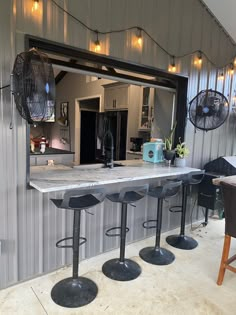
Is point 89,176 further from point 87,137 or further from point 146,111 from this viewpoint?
point 87,137

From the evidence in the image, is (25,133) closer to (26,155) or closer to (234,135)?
(26,155)

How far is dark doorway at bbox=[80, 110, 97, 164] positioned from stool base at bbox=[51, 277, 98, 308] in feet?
13.2

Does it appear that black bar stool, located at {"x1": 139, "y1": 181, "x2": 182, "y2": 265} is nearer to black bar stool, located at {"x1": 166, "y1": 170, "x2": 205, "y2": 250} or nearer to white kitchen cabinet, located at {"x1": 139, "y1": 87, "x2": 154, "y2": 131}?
black bar stool, located at {"x1": 166, "y1": 170, "x2": 205, "y2": 250}

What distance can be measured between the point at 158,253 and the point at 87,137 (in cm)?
424

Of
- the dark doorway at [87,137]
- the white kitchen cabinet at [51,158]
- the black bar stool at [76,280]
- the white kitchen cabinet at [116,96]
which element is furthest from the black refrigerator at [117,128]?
the black bar stool at [76,280]

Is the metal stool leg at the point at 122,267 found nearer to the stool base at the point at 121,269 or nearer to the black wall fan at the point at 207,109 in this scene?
the stool base at the point at 121,269

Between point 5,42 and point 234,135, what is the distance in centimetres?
384

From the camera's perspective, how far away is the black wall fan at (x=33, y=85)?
72.6 inches

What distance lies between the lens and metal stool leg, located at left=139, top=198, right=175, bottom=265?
275 cm

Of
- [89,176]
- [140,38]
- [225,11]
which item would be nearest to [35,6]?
[140,38]

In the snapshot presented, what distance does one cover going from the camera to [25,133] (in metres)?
2.15

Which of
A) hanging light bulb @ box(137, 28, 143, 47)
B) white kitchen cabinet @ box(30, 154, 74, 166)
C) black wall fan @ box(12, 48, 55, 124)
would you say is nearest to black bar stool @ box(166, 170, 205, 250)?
hanging light bulb @ box(137, 28, 143, 47)

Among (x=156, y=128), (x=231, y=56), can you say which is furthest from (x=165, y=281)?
(x=231, y=56)

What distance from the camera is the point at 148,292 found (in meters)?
Answer: 2.24
